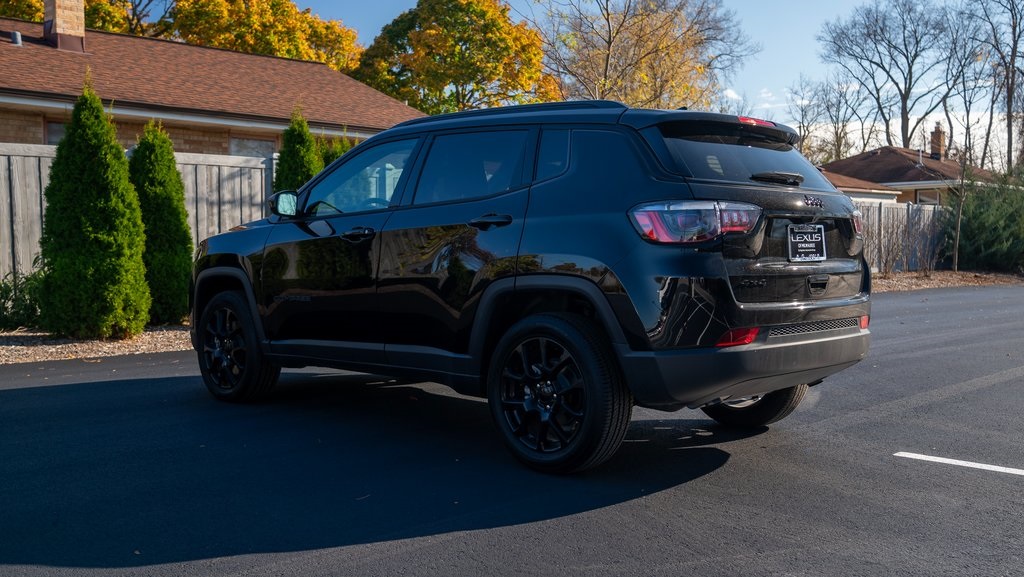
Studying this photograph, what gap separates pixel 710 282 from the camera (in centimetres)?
453

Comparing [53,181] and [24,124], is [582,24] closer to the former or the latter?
[24,124]

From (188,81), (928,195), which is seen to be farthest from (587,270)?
(928,195)

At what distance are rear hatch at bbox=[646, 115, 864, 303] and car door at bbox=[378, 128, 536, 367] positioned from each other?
99 cm

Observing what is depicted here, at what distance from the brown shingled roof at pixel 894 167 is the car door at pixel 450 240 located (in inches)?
1512

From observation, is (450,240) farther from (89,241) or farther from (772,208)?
(89,241)

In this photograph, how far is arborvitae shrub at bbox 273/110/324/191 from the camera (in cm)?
1331

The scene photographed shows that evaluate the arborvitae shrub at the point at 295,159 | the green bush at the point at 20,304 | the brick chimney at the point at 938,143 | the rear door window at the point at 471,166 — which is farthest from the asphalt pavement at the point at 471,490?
Result: the brick chimney at the point at 938,143

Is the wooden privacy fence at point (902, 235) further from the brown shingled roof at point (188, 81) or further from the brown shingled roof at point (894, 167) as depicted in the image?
the brown shingled roof at point (894, 167)

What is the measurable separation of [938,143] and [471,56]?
27.7m

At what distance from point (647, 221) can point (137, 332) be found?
26.7 feet

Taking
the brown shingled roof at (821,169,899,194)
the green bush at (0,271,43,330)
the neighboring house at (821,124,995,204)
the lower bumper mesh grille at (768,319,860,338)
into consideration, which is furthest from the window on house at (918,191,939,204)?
the lower bumper mesh grille at (768,319,860,338)

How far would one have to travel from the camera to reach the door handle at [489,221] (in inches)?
204

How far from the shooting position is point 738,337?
4609mm

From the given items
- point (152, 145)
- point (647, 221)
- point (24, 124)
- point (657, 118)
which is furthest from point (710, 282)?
point (24, 124)
